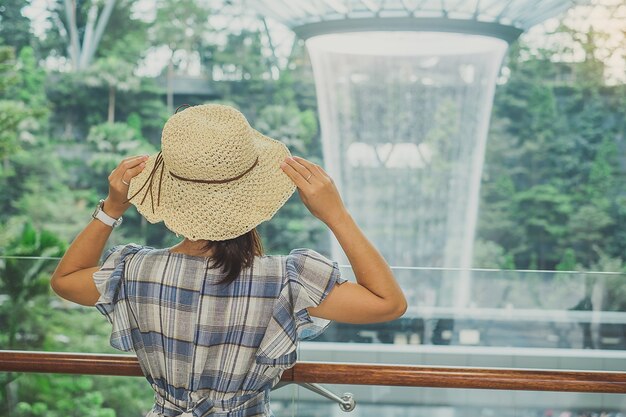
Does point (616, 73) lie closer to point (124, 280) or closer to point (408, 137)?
point (408, 137)

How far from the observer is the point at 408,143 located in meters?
8.45

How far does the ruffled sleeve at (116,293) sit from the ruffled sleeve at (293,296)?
0.15 metres

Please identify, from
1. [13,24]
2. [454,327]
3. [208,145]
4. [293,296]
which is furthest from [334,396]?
[13,24]

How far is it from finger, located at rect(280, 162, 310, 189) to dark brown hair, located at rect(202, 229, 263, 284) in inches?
3.0

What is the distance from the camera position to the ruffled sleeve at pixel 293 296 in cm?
87

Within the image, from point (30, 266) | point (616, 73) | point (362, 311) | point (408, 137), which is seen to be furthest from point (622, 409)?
point (616, 73)

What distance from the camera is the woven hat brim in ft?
2.77

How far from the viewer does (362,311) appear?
0.88 m

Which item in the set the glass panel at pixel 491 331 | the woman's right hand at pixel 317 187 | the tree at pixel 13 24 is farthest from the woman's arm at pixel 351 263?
the tree at pixel 13 24

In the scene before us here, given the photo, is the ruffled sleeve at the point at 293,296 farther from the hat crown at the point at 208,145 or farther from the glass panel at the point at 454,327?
the glass panel at the point at 454,327

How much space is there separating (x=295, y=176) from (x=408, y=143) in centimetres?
769

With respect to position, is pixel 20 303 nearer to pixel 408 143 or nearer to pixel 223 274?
pixel 223 274

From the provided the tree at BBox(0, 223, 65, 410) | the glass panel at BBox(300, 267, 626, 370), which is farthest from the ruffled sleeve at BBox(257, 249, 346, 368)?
the tree at BBox(0, 223, 65, 410)

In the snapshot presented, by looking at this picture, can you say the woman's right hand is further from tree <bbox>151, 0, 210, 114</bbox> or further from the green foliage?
tree <bbox>151, 0, 210, 114</bbox>
